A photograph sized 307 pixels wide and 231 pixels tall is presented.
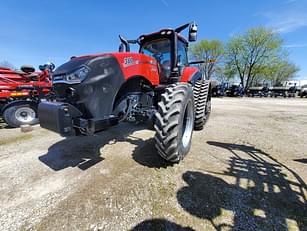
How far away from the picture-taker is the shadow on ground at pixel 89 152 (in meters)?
2.81

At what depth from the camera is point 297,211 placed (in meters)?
1.78

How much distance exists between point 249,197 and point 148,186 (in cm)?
123

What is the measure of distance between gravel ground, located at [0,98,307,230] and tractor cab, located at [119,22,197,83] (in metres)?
1.64

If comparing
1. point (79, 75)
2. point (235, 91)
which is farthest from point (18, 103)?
point (235, 91)

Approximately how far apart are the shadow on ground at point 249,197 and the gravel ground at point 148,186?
1cm

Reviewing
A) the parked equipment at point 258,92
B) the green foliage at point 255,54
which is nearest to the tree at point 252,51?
the green foliage at point 255,54

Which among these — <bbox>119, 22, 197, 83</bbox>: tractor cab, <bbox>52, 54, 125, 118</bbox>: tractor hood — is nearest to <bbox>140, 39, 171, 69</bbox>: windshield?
<bbox>119, 22, 197, 83</bbox>: tractor cab

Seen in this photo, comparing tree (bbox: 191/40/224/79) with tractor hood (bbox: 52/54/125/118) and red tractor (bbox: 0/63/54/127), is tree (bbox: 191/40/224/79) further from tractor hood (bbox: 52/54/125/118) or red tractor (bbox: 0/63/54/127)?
tractor hood (bbox: 52/54/125/118)

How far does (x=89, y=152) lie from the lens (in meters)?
3.27

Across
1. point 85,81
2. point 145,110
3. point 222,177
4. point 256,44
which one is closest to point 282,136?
point 222,177

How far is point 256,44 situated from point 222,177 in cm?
3157

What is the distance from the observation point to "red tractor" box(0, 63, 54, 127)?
5.21 metres

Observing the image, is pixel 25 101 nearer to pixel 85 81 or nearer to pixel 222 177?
pixel 85 81

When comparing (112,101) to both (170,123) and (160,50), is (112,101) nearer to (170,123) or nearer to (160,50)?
(170,123)
